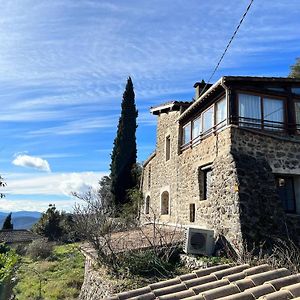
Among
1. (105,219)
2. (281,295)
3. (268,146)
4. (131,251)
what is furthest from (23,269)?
(281,295)

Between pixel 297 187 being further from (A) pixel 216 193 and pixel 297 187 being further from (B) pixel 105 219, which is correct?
(B) pixel 105 219

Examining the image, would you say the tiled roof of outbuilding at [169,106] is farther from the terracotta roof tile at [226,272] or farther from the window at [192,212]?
the terracotta roof tile at [226,272]

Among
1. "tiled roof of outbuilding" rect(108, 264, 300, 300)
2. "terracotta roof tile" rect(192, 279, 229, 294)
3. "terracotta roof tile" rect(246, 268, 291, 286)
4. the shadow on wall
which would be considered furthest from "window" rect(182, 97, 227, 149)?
"terracotta roof tile" rect(192, 279, 229, 294)

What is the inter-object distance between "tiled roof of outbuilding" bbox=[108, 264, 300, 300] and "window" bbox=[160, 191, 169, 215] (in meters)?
11.9

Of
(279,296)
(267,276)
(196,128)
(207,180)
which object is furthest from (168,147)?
(279,296)

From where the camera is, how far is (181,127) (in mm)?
17328

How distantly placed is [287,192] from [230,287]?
744 centimetres

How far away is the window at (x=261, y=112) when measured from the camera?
38.0 feet

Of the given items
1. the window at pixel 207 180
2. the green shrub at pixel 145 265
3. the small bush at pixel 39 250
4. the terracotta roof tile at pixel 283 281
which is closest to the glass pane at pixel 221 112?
the window at pixel 207 180

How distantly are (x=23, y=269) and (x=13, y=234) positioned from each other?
15163 mm

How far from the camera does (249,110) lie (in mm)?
11656

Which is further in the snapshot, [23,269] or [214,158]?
[23,269]

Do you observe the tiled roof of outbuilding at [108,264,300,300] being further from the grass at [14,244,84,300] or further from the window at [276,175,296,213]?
the grass at [14,244,84,300]

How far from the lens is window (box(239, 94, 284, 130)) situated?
11578 mm
